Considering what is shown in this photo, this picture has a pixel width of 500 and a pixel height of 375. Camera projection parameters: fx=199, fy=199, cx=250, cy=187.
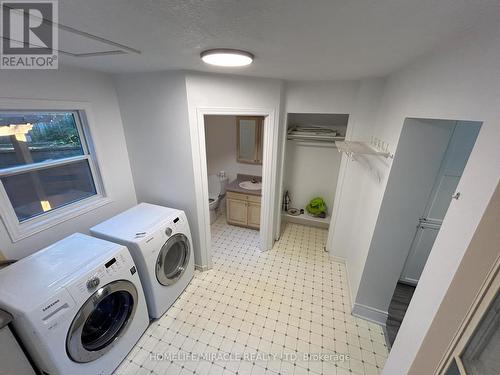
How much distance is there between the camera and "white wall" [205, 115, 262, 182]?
11.4 feet

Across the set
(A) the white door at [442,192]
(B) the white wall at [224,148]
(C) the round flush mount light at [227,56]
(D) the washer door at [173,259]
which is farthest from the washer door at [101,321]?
(A) the white door at [442,192]

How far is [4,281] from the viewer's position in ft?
3.93

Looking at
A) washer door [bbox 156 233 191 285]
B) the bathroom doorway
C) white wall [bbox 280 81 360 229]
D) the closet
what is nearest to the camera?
washer door [bbox 156 233 191 285]

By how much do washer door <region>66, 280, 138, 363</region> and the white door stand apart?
269cm

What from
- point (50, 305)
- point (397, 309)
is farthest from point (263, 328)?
point (50, 305)

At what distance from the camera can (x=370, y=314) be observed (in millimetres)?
1979

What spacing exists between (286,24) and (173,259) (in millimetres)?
2152

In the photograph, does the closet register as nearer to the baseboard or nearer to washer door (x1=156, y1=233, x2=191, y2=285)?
the baseboard

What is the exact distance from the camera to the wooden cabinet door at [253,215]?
324 cm

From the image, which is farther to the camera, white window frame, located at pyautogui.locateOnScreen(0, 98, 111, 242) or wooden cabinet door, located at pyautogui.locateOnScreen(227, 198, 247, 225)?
wooden cabinet door, located at pyautogui.locateOnScreen(227, 198, 247, 225)

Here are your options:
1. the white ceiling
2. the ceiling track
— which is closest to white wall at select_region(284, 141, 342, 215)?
the white ceiling

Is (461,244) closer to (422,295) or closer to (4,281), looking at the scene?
(422,295)

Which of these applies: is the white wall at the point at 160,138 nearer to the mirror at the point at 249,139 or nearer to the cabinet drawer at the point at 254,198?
the cabinet drawer at the point at 254,198

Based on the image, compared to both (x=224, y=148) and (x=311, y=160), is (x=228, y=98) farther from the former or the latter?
(x=311, y=160)
